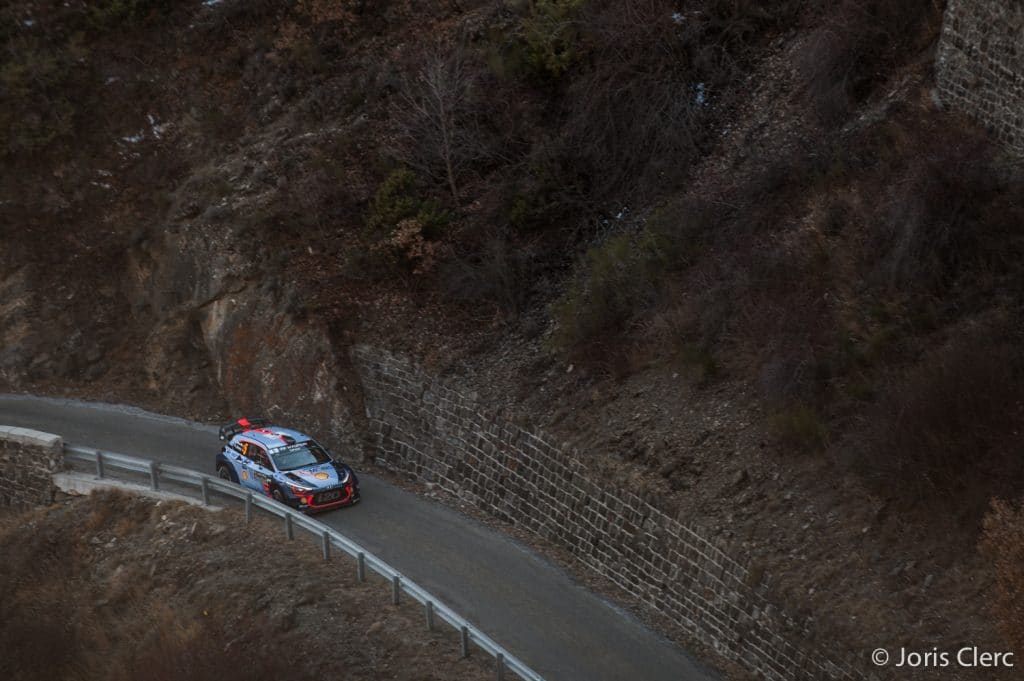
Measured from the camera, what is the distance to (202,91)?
3136 centimetres

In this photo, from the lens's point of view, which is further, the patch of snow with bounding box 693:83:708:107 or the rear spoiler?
the patch of snow with bounding box 693:83:708:107

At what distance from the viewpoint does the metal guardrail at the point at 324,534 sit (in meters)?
15.4

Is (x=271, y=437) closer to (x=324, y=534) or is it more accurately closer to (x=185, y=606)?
(x=324, y=534)

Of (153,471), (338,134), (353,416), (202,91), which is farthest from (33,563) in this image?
(202,91)

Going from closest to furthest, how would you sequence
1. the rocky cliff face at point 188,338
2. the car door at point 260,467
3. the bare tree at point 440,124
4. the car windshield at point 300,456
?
the car door at point 260,467
the car windshield at point 300,456
the rocky cliff face at point 188,338
the bare tree at point 440,124

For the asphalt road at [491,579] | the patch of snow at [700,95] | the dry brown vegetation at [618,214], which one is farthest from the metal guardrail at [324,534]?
the patch of snow at [700,95]

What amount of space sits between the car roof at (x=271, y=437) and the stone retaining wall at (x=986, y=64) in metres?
15.5

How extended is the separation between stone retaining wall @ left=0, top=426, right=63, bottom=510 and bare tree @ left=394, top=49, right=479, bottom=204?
37.8ft

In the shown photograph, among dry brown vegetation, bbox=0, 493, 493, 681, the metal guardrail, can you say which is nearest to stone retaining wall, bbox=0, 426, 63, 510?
the metal guardrail

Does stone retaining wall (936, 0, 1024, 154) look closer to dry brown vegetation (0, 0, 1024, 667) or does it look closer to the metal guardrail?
dry brown vegetation (0, 0, 1024, 667)

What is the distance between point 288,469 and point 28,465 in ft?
24.2

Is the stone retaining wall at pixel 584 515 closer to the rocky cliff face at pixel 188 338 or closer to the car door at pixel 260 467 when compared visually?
the rocky cliff face at pixel 188 338

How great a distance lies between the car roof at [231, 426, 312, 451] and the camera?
70.0 feet

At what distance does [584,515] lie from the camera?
19.0 metres
